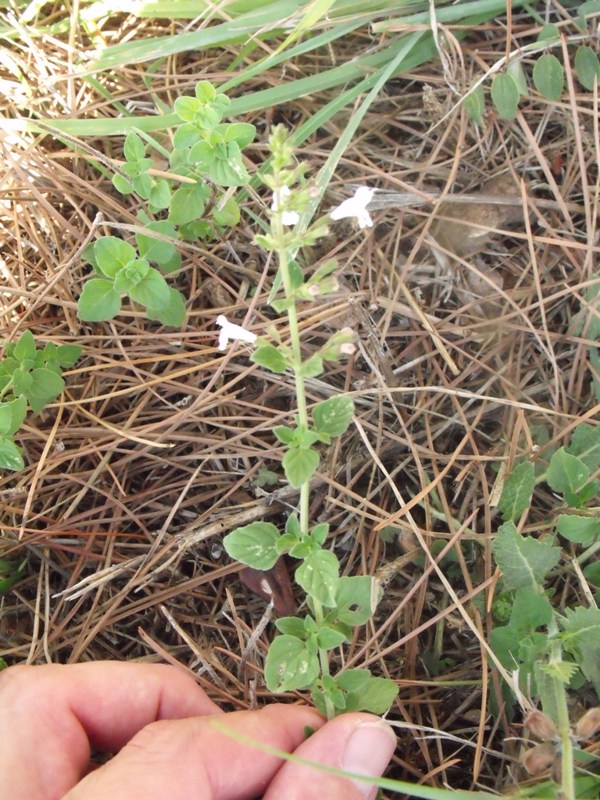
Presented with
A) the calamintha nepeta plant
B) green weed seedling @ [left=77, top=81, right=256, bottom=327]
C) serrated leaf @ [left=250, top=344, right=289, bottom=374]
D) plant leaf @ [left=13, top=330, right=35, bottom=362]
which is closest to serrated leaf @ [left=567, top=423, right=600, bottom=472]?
the calamintha nepeta plant

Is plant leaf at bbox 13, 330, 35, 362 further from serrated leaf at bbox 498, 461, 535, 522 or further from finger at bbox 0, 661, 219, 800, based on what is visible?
serrated leaf at bbox 498, 461, 535, 522

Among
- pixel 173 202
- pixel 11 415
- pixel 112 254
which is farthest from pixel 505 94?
pixel 11 415

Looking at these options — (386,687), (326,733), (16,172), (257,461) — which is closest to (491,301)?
(257,461)

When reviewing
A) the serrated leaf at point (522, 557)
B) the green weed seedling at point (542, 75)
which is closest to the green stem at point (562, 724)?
the serrated leaf at point (522, 557)

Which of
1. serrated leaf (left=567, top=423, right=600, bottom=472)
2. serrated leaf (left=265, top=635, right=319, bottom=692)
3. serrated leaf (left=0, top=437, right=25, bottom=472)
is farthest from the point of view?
serrated leaf (left=567, top=423, right=600, bottom=472)

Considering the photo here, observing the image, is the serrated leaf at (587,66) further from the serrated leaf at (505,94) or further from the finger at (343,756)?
the finger at (343,756)

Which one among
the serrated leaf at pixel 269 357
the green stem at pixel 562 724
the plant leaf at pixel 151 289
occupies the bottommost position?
the green stem at pixel 562 724
